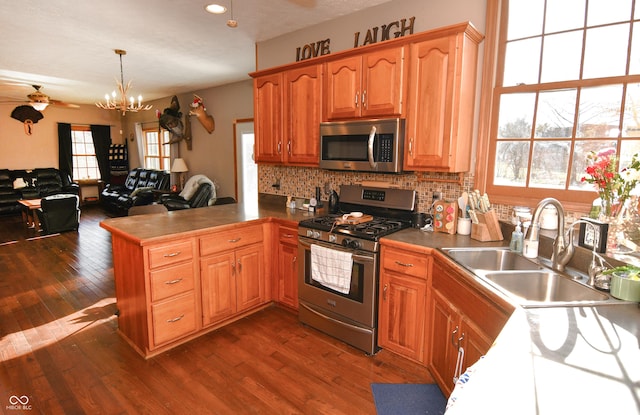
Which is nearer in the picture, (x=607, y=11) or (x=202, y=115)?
(x=607, y=11)

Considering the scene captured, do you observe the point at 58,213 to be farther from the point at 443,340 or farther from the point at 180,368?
the point at 443,340

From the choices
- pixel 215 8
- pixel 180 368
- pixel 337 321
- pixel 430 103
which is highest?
pixel 215 8

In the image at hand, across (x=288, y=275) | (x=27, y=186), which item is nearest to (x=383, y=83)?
(x=288, y=275)

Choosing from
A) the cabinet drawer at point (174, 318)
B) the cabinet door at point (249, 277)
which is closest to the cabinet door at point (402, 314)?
the cabinet door at point (249, 277)

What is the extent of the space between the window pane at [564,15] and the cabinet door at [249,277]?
108 inches

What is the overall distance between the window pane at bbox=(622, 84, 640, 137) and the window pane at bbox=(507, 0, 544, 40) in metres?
0.69

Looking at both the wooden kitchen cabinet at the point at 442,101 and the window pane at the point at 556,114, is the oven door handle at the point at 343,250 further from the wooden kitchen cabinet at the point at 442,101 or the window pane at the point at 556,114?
the window pane at the point at 556,114

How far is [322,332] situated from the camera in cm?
288

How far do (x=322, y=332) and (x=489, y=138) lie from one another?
1989 mm

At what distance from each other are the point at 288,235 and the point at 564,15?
2.54 metres

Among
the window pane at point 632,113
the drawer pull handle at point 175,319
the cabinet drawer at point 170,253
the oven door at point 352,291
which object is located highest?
the window pane at point 632,113

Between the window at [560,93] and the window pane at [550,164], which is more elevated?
the window at [560,93]

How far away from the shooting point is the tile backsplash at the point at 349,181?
2.68 meters

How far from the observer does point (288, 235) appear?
3.14 m
